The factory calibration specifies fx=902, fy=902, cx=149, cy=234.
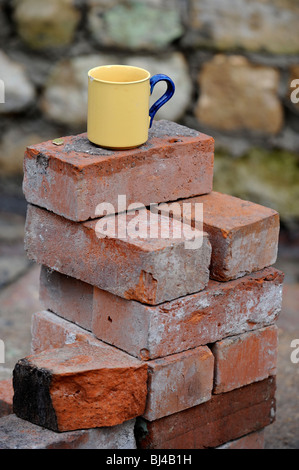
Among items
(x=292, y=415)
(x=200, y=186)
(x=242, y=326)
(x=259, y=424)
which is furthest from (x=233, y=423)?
(x=200, y=186)

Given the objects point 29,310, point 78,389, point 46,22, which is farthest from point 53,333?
point 46,22

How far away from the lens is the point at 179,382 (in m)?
2.71

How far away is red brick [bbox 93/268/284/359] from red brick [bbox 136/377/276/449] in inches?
8.8

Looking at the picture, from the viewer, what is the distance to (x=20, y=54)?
4.53m

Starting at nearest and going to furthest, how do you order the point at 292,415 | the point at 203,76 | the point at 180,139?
the point at 180,139, the point at 292,415, the point at 203,76

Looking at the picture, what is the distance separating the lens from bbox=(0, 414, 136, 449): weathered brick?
8.12 feet

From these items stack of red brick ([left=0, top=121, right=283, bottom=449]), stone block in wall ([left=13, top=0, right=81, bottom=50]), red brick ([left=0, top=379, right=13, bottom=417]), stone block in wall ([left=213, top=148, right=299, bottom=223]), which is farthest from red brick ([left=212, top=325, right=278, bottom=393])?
stone block in wall ([left=13, top=0, right=81, bottom=50])

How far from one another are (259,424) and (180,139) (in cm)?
100

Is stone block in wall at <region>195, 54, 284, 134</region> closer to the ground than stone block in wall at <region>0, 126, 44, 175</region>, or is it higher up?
higher up

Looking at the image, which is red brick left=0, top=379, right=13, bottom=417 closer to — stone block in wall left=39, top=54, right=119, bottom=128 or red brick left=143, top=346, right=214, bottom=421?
red brick left=143, top=346, right=214, bottom=421

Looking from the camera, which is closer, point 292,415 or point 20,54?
point 292,415

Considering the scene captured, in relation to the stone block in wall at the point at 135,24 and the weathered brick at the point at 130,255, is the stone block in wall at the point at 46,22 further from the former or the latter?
the weathered brick at the point at 130,255

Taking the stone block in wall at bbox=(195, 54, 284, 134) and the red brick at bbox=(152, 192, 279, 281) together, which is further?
the stone block in wall at bbox=(195, 54, 284, 134)

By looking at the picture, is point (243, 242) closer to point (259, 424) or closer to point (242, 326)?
point (242, 326)
